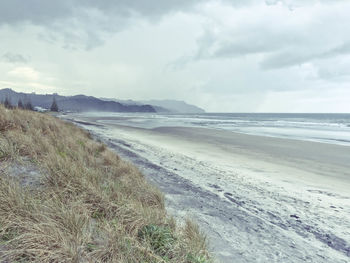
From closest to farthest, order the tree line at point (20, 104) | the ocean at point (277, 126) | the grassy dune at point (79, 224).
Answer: the grassy dune at point (79, 224), the tree line at point (20, 104), the ocean at point (277, 126)

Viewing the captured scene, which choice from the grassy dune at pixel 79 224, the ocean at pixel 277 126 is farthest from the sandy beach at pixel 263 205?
the ocean at pixel 277 126

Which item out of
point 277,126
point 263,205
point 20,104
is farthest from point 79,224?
point 20,104

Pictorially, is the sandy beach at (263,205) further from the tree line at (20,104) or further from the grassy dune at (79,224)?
the tree line at (20,104)

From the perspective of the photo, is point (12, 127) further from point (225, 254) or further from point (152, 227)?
point (225, 254)

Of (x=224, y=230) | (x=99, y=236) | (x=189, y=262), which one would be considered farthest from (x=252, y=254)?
(x=99, y=236)

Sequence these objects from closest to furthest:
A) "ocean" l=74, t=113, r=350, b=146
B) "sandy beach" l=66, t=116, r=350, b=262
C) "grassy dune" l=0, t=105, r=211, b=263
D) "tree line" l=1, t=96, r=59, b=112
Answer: "grassy dune" l=0, t=105, r=211, b=263
"sandy beach" l=66, t=116, r=350, b=262
"tree line" l=1, t=96, r=59, b=112
"ocean" l=74, t=113, r=350, b=146

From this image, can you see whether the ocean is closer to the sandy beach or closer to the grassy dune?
the sandy beach

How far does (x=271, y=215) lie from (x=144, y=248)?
134 inches

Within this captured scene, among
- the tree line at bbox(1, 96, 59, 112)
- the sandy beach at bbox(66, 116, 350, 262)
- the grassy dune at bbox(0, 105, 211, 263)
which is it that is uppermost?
the tree line at bbox(1, 96, 59, 112)

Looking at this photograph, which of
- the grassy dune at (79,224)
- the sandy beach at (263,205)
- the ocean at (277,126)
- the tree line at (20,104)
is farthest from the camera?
the ocean at (277,126)

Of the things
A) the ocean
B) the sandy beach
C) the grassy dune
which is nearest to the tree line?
the grassy dune

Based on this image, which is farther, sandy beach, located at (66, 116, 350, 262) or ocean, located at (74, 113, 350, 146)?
ocean, located at (74, 113, 350, 146)

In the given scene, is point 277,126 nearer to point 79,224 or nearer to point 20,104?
point 79,224

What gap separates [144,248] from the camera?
250 centimetres
